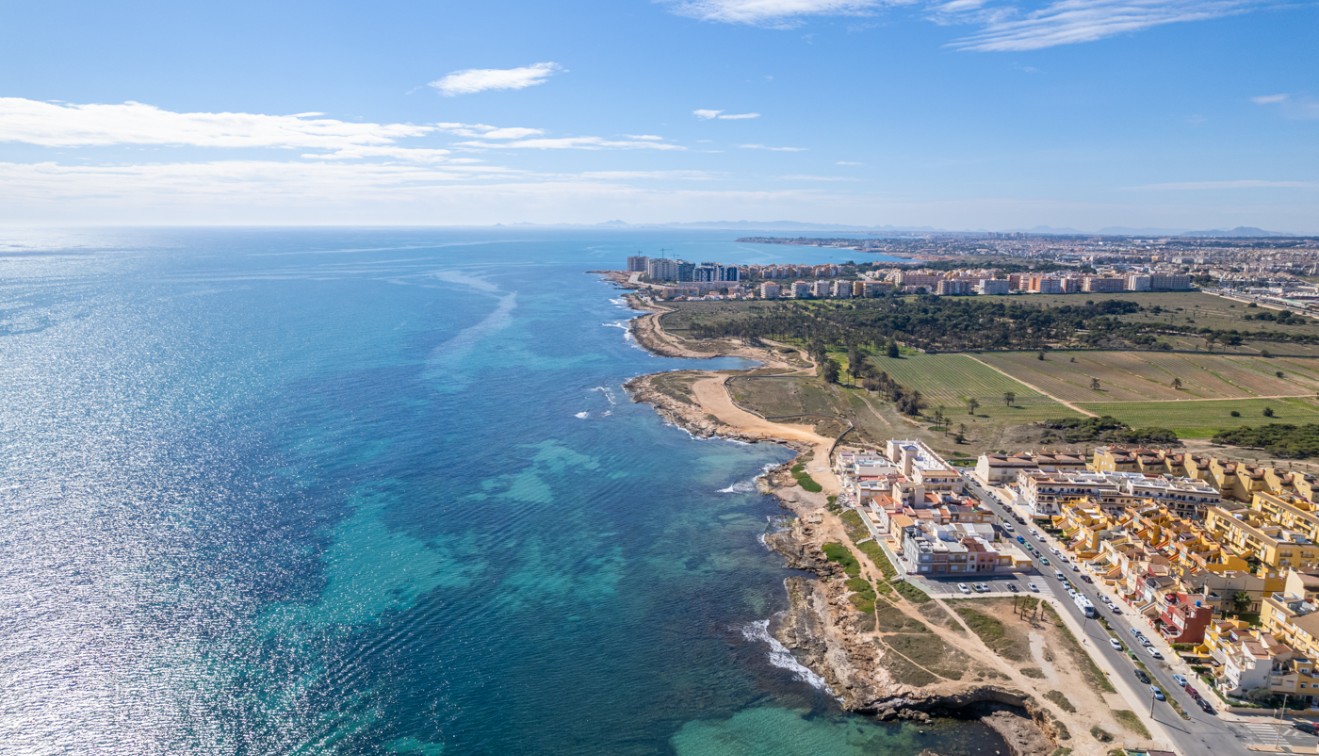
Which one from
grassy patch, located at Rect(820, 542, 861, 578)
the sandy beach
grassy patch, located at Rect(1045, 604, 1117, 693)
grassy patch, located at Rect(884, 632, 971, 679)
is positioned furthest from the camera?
grassy patch, located at Rect(820, 542, 861, 578)

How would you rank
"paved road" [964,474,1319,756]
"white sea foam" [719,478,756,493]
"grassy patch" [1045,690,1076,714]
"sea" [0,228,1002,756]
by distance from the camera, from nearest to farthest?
"paved road" [964,474,1319,756] < "grassy patch" [1045,690,1076,714] < "sea" [0,228,1002,756] < "white sea foam" [719,478,756,493]

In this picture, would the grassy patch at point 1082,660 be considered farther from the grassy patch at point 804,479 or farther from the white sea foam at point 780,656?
the grassy patch at point 804,479

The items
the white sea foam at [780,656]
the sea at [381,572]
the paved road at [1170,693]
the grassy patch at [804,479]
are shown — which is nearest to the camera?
the paved road at [1170,693]

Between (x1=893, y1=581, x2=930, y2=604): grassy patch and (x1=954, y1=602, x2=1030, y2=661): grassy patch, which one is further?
(x1=893, y1=581, x2=930, y2=604): grassy patch

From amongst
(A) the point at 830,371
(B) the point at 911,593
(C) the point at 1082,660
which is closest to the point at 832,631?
(B) the point at 911,593

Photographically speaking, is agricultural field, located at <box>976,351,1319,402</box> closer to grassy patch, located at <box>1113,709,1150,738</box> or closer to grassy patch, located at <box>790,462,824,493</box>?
grassy patch, located at <box>790,462,824,493</box>

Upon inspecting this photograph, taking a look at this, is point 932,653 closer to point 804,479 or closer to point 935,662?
point 935,662

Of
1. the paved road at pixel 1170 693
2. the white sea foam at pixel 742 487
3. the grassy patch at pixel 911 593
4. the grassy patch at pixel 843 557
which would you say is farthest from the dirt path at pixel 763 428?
the paved road at pixel 1170 693

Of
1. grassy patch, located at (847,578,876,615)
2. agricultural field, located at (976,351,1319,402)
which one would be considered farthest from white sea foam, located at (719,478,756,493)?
agricultural field, located at (976,351,1319,402)
